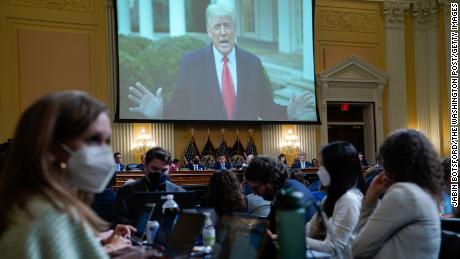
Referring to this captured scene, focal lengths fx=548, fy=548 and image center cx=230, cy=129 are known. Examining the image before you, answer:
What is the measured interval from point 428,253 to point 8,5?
1274cm

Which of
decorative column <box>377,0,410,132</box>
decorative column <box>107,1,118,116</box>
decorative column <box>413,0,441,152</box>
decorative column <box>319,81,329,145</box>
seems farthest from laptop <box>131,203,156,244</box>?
decorative column <box>413,0,441,152</box>

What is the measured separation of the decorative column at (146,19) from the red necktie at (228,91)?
222 cm

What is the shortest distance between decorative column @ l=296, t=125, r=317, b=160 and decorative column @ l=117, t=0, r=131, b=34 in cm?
547

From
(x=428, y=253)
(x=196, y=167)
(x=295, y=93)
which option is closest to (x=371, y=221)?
(x=428, y=253)

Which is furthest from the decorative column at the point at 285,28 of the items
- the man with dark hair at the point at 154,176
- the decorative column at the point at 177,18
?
the man with dark hair at the point at 154,176

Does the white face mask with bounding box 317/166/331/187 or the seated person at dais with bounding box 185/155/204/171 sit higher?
the white face mask with bounding box 317/166/331/187

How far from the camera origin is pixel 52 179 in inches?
52.1

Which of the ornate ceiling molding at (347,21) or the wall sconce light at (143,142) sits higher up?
the ornate ceiling molding at (347,21)

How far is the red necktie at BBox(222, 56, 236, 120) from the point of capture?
577 inches

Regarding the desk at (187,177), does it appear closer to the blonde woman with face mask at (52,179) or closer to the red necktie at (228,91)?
the red necktie at (228,91)

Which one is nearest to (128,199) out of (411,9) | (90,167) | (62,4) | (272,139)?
(90,167)

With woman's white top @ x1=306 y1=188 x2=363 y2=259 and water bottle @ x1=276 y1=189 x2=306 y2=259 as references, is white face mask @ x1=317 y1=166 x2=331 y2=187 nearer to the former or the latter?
woman's white top @ x1=306 y1=188 x2=363 y2=259

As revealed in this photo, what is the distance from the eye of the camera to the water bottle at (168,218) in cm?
326

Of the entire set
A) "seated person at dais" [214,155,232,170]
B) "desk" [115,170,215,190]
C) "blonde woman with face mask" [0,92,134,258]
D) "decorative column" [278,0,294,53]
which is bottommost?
"desk" [115,170,215,190]
